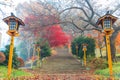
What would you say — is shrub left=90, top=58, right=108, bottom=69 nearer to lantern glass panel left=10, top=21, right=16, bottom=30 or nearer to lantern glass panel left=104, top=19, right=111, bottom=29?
lantern glass panel left=104, top=19, right=111, bottom=29

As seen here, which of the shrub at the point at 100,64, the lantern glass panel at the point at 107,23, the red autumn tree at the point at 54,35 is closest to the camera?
the lantern glass panel at the point at 107,23

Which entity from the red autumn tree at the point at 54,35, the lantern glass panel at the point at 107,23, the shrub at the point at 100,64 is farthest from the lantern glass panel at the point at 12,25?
the red autumn tree at the point at 54,35

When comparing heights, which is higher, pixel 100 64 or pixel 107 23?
pixel 107 23

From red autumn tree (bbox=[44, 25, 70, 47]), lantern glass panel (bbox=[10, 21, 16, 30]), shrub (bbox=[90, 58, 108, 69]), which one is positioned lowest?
shrub (bbox=[90, 58, 108, 69])

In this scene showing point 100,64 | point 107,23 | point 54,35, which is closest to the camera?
point 107,23

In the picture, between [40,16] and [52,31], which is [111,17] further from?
[52,31]

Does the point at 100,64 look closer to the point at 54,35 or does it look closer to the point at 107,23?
the point at 107,23

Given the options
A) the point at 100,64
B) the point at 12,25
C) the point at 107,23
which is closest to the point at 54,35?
the point at 100,64

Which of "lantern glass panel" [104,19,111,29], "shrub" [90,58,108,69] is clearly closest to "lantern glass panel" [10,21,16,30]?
"lantern glass panel" [104,19,111,29]

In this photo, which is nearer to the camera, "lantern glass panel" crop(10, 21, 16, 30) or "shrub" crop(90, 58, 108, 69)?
"lantern glass panel" crop(10, 21, 16, 30)

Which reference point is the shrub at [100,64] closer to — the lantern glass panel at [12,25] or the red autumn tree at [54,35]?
the lantern glass panel at [12,25]

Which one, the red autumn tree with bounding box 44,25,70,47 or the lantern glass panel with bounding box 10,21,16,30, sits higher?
the red autumn tree with bounding box 44,25,70,47

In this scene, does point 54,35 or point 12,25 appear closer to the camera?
point 12,25

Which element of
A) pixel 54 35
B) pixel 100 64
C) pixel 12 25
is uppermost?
pixel 54 35
